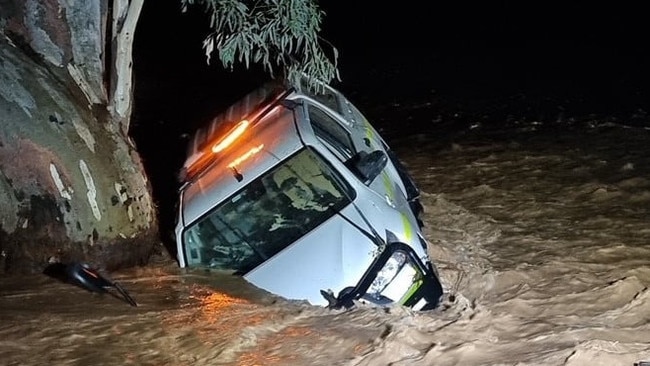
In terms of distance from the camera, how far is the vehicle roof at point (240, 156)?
24.4ft

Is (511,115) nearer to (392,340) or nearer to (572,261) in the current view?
(572,261)

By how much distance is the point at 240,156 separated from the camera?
774cm

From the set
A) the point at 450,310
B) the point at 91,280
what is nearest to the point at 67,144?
the point at 91,280

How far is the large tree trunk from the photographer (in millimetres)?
8039

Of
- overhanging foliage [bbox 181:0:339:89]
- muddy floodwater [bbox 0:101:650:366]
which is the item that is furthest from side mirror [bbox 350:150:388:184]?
overhanging foliage [bbox 181:0:339:89]

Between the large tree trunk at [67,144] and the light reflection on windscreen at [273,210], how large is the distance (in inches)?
54.7

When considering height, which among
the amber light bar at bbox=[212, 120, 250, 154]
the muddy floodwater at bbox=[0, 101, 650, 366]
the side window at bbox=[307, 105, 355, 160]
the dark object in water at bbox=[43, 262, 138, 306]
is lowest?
the muddy floodwater at bbox=[0, 101, 650, 366]

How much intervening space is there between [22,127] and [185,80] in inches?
643

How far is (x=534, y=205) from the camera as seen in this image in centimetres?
1073

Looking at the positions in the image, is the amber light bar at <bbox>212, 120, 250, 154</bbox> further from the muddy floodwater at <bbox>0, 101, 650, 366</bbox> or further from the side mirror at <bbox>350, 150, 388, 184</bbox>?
the side mirror at <bbox>350, 150, 388, 184</bbox>

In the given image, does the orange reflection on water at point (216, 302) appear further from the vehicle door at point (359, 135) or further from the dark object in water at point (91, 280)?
the vehicle door at point (359, 135)

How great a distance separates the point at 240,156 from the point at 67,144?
170 centimetres

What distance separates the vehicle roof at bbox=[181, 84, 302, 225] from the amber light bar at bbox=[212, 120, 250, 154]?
0.18 feet

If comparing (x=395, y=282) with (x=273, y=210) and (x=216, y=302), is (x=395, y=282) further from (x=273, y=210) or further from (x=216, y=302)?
(x=216, y=302)
